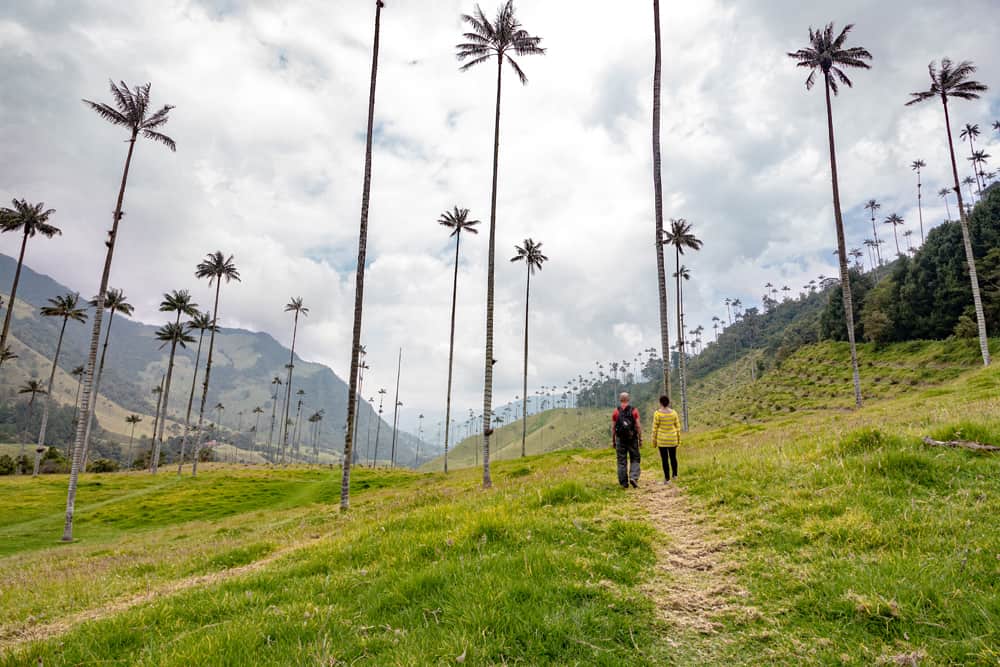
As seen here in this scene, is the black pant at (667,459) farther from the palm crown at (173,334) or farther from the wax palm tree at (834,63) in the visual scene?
the palm crown at (173,334)

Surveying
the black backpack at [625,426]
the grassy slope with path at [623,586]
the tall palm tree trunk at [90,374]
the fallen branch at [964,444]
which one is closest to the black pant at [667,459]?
the black backpack at [625,426]

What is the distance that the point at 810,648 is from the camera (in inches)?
180

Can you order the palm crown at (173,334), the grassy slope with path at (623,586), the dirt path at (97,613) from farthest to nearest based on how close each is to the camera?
1. the palm crown at (173,334)
2. the dirt path at (97,613)
3. the grassy slope with path at (623,586)

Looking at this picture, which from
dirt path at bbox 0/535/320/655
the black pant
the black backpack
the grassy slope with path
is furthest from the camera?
the black pant

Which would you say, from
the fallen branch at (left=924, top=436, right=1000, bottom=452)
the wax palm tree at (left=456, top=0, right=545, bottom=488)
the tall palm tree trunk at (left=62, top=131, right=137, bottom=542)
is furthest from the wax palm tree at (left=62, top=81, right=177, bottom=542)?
the fallen branch at (left=924, top=436, right=1000, bottom=452)

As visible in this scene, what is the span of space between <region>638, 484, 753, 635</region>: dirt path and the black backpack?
3.58m

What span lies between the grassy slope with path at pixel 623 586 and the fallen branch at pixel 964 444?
0.30 meters

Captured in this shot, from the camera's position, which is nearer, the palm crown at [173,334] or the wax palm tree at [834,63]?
the wax palm tree at [834,63]

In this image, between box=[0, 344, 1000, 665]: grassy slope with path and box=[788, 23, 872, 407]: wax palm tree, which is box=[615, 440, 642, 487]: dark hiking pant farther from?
box=[788, 23, 872, 407]: wax palm tree

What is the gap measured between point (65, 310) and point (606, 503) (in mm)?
96390

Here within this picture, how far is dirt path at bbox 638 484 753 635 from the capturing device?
5594 millimetres

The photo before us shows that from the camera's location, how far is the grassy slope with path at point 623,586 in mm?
4871

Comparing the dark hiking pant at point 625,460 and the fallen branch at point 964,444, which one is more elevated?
the fallen branch at point 964,444

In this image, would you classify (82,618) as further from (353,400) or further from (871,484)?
(353,400)
